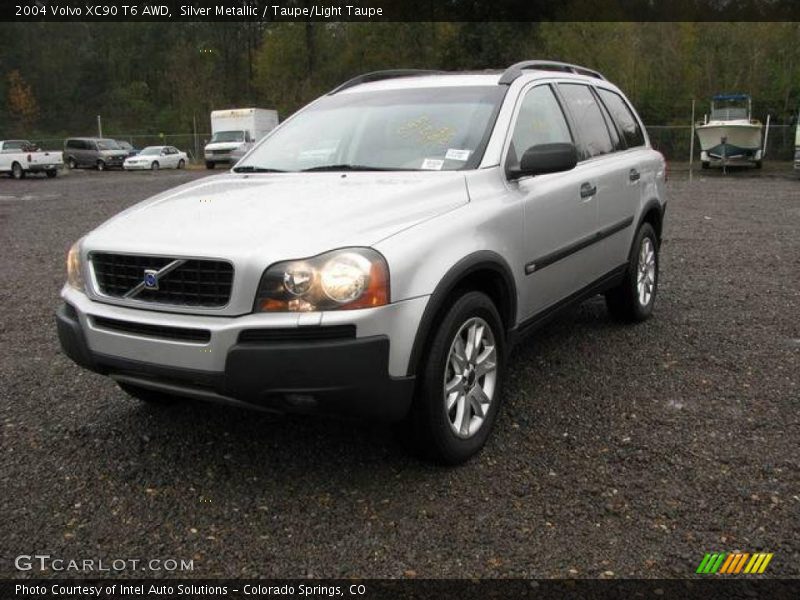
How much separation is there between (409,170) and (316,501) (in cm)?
171

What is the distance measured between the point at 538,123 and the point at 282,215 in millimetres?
1851

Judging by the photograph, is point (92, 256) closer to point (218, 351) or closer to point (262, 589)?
point (218, 351)

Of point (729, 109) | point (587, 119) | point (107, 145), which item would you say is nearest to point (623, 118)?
point (587, 119)

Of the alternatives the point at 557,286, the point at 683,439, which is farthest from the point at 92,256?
the point at 683,439

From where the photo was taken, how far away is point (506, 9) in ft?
105

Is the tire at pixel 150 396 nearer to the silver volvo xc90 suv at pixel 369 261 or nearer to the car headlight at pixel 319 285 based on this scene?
the silver volvo xc90 suv at pixel 369 261

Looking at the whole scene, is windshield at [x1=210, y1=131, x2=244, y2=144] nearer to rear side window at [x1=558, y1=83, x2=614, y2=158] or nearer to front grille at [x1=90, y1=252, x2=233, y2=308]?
rear side window at [x1=558, y1=83, x2=614, y2=158]

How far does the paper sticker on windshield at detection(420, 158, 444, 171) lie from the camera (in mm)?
3850

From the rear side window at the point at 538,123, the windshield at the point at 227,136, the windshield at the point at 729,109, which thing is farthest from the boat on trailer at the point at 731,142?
the rear side window at the point at 538,123

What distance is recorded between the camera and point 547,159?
3750 mm

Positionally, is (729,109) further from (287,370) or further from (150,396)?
(287,370)

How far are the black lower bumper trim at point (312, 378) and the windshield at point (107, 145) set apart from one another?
40.3m

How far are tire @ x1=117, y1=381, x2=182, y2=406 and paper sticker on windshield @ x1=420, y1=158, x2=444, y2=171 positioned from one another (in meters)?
1.79

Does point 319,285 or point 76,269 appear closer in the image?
point 319,285
